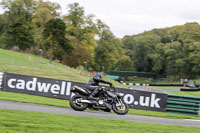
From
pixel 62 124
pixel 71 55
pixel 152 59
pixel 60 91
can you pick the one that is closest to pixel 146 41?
pixel 152 59

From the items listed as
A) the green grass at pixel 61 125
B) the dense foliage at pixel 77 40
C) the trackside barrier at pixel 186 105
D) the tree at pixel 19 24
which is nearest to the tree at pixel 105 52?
the dense foliage at pixel 77 40

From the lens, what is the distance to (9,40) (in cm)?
5969

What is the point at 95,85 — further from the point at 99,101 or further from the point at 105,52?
the point at 105,52

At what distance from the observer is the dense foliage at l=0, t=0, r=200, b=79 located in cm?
5432

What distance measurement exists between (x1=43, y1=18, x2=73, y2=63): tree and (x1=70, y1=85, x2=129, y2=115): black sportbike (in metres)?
38.9

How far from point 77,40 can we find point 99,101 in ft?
165

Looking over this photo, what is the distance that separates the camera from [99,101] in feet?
38.6

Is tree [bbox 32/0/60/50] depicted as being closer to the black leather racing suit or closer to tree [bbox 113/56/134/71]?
tree [bbox 113/56/134/71]

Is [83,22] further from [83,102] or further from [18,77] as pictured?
[83,102]

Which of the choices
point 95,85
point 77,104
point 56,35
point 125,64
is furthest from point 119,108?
point 125,64

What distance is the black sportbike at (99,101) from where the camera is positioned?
11531 millimetres

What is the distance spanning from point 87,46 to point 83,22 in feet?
17.1

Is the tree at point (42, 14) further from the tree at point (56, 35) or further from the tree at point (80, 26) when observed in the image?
the tree at point (56, 35)

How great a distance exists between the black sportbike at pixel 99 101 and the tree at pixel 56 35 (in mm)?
38868
